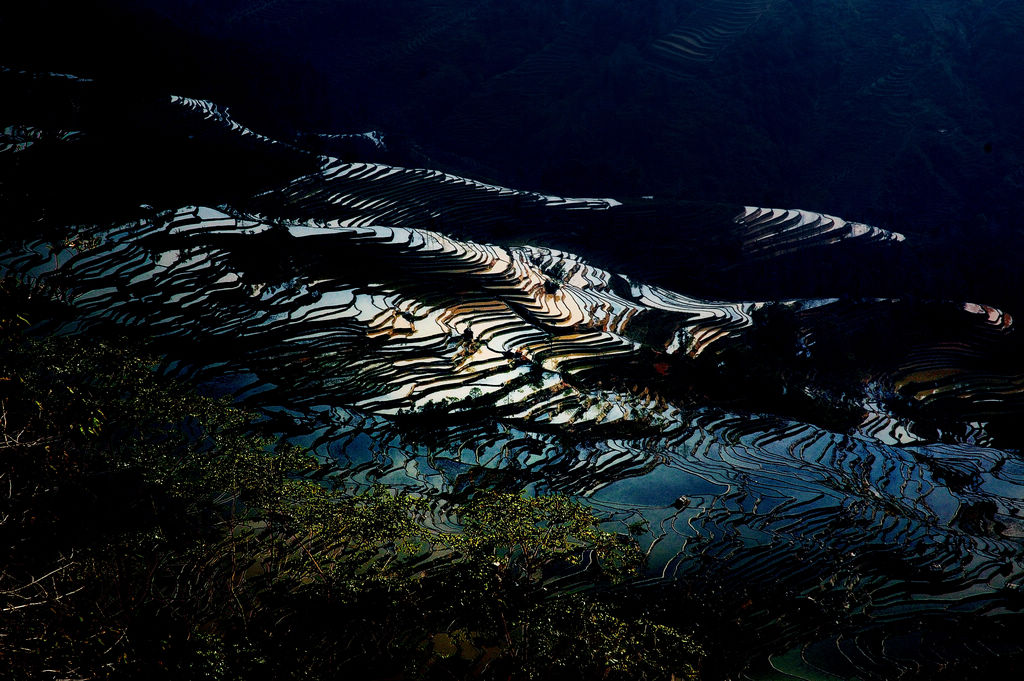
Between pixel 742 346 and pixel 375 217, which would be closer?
pixel 742 346

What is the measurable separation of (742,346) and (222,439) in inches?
267

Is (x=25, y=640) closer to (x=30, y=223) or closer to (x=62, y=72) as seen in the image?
(x=30, y=223)

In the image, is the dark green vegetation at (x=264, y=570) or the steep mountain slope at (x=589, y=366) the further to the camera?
the steep mountain slope at (x=589, y=366)

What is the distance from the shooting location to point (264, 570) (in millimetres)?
4984

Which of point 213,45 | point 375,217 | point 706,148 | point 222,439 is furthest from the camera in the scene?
point 706,148

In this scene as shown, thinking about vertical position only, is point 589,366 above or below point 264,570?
below

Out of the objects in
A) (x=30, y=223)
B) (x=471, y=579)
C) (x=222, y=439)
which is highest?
(x=30, y=223)

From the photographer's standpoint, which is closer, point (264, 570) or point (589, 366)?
point (264, 570)

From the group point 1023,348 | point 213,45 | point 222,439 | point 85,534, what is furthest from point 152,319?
point 213,45

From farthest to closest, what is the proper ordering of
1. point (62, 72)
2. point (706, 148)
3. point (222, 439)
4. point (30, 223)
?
point (706, 148), point (62, 72), point (30, 223), point (222, 439)

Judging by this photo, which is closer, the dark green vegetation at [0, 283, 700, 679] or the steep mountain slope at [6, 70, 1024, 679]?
the dark green vegetation at [0, 283, 700, 679]

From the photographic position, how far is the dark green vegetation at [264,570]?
167 inches

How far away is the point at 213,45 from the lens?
22.2 metres

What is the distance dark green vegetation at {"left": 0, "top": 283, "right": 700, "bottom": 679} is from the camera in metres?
4.25
